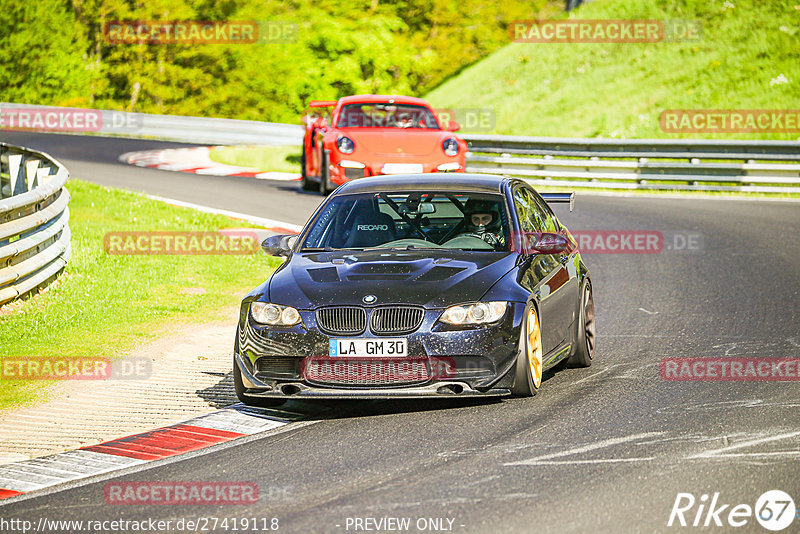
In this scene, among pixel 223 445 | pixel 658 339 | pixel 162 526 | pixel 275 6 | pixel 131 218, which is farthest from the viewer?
pixel 275 6

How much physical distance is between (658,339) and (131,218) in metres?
9.62

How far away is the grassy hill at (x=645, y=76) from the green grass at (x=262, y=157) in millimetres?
6490

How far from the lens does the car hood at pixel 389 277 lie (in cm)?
729

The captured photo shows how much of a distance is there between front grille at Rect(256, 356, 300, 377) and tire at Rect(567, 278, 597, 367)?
7.87 ft

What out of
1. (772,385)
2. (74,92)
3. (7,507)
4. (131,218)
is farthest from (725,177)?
(74,92)

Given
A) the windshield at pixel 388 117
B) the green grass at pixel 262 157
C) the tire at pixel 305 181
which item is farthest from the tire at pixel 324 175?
the green grass at pixel 262 157

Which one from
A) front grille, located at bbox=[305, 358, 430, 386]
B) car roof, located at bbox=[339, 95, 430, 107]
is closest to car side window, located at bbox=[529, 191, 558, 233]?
front grille, located at bbox=[305, 358, 430, 386]

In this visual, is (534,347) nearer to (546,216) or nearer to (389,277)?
(389,277)

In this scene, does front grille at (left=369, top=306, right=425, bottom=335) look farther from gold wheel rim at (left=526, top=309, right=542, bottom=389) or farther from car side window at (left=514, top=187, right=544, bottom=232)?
car side window at (left=514, top=187, right=544, bottom=232)

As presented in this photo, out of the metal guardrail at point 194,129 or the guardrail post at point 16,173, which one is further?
the metal guardrail at point 194,129

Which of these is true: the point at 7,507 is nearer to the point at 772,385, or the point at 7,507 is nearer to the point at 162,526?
the point at 162,526

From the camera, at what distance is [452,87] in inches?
1590

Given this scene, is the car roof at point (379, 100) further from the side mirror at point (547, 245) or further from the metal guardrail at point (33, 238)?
the side mirror at point (547, 245)

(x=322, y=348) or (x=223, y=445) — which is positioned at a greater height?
(x=322, y=348)
